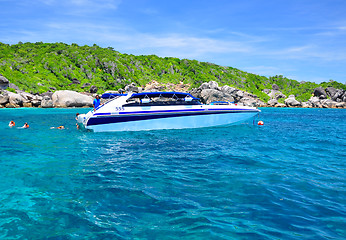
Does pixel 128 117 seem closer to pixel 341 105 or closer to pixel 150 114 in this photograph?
pixel 150 114

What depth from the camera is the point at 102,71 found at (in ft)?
308

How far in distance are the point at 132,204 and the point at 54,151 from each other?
7.16 m

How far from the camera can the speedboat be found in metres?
16.5

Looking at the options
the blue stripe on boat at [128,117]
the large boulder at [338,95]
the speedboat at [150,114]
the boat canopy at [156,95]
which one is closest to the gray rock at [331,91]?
the large boulder at [338,95]

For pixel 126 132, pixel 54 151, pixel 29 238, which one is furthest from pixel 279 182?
pixel 126 132

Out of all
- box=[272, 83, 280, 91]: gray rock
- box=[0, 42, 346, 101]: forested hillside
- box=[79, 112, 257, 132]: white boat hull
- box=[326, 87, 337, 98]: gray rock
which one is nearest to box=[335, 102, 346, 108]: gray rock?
box=[326, 87, 337, 98]: gray rock

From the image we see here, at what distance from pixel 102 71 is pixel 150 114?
83003 millimetres

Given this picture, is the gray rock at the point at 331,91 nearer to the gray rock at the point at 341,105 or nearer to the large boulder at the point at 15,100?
the gray rock at the point at 341,105

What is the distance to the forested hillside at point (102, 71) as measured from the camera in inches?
2940

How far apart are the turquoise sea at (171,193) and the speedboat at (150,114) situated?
520 centimetres

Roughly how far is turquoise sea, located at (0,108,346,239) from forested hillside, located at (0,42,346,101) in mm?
63160

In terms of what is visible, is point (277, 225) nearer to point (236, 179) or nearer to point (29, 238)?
point (236, 179)

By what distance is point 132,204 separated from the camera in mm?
5512

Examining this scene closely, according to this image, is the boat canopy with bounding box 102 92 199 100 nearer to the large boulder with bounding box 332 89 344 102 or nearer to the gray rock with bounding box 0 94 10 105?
the gray rock with bounding box 0 94 10 105
